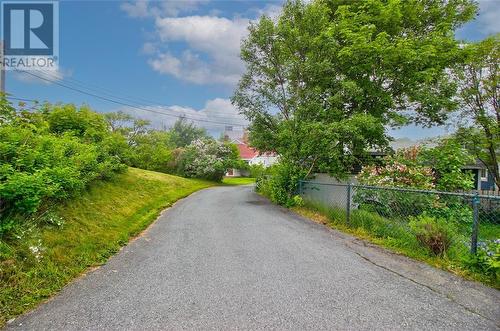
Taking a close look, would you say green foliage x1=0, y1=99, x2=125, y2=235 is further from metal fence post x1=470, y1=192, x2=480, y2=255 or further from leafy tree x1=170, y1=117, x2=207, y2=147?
leafy tree x1=170, y1=117, x2=207, y2=147

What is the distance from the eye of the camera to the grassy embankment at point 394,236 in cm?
388

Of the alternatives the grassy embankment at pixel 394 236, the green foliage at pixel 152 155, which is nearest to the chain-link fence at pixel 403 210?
the grassy embankment at pixel 394 236

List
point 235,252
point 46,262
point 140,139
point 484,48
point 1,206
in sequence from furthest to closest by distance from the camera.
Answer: point 140,139, point 484,48, point 235,252, point 1,206, point 46,262

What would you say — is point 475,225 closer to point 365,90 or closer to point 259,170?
point 365,90

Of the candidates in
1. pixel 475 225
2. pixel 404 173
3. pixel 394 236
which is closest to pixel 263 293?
pixel 475 225

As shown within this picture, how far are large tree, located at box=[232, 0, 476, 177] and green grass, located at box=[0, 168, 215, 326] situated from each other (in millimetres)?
6537

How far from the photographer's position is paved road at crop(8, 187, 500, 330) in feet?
8.64

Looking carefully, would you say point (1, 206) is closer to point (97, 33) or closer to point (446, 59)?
point (97, 33)

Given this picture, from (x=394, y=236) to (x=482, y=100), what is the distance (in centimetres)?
1246

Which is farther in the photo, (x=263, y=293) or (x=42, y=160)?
(x=42, y=160)

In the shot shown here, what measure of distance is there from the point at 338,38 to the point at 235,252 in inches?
407

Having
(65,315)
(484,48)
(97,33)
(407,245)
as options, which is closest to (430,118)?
(484,48)

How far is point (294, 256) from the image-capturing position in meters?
4.65

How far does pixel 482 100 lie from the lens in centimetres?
1319
